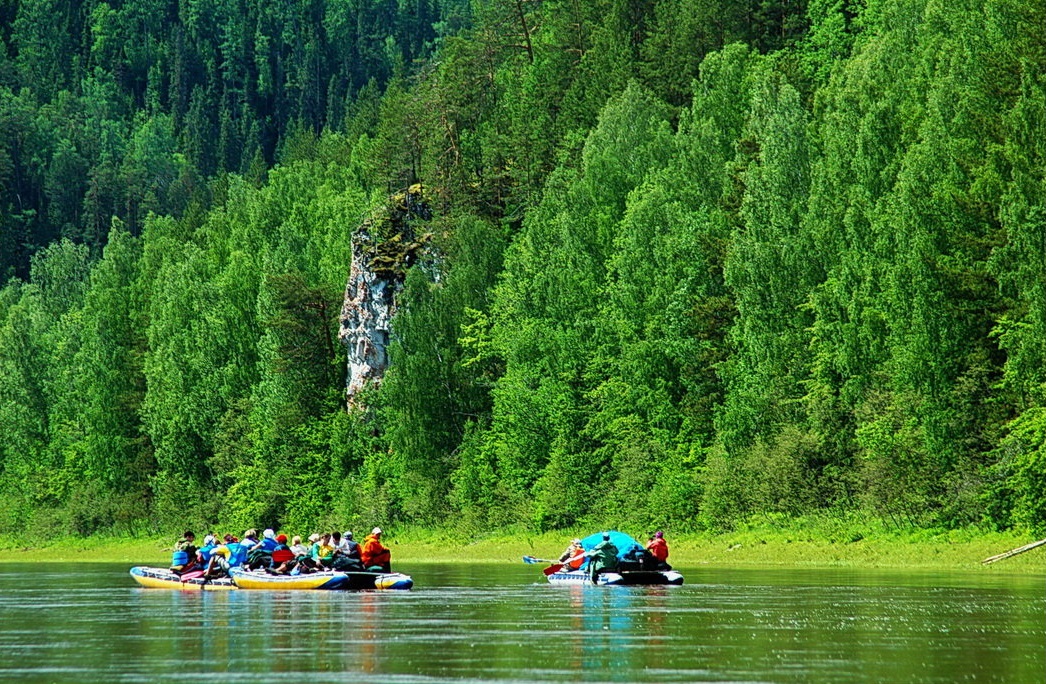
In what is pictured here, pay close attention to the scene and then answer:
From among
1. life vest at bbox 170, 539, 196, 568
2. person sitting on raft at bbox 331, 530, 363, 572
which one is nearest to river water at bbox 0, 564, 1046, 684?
person sitting on raft at bbox 331, 530, 363, 572

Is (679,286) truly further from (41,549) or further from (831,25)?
(41,549)

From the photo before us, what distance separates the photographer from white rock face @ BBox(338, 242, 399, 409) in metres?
107

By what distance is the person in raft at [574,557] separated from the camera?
195 ft

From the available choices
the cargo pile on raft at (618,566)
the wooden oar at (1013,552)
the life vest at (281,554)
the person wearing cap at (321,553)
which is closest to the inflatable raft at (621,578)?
the cargo pile on raft at (618,566)

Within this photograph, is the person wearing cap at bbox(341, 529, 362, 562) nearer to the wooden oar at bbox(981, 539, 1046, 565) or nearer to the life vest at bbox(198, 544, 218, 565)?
the life vest at bbox(198, 544, 218, 565)

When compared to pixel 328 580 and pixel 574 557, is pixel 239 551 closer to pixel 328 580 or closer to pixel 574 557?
pixel 328 580

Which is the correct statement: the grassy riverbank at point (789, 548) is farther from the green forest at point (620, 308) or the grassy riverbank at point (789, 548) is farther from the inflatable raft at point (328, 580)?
the inflatable raft at point (328, 580)

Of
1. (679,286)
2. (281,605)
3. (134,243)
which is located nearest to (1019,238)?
(679,286)

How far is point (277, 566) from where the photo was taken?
6050 centimetres

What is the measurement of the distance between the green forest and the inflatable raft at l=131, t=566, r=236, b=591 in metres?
22.6

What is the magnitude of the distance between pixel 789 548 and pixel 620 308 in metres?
19.4

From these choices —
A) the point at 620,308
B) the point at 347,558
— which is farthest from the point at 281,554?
the point at 620,308

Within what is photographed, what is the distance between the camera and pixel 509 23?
124 meters

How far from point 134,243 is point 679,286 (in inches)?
3312
